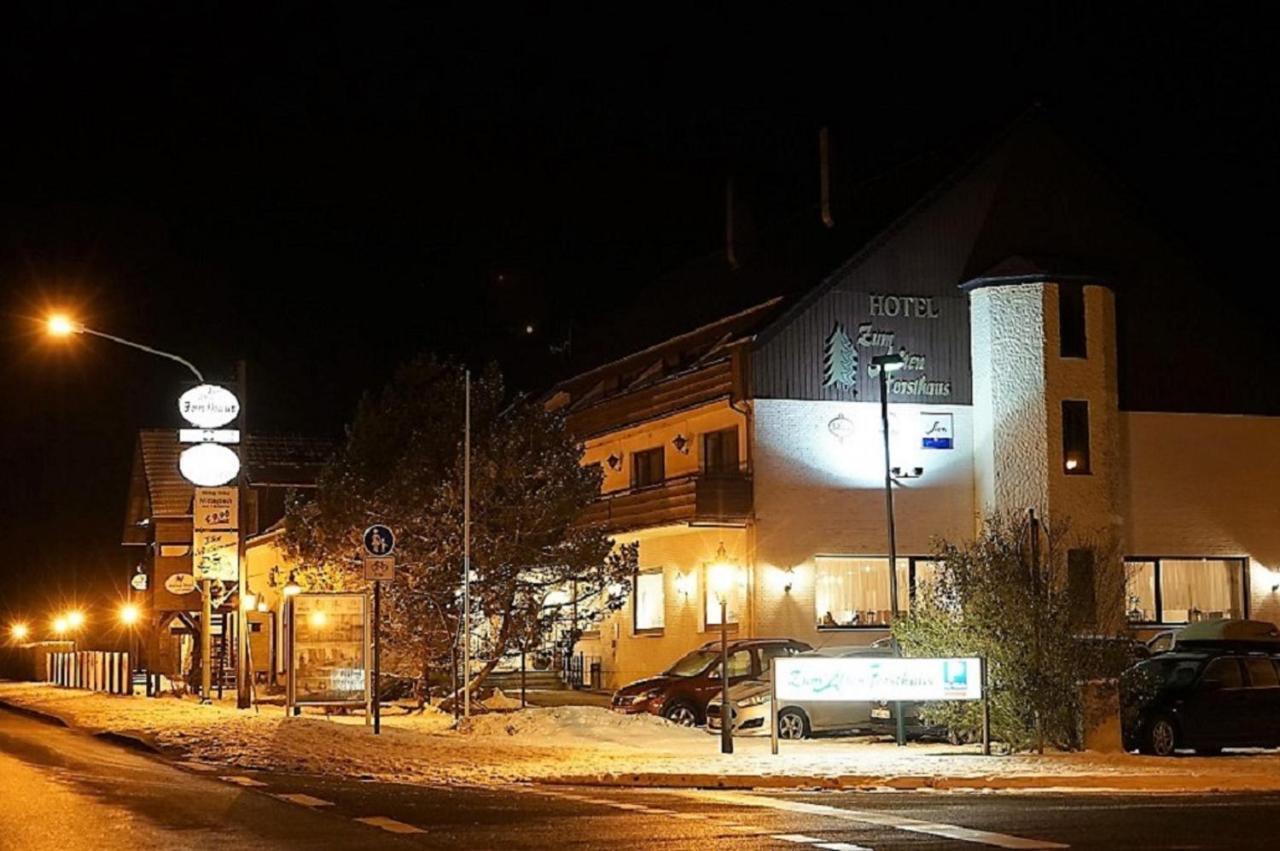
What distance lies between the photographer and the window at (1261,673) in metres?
24.6

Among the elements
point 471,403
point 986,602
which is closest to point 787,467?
point 471,403

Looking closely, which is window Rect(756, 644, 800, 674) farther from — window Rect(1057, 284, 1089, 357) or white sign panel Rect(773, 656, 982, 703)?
window Rect(1057, 284, 1089, 357)

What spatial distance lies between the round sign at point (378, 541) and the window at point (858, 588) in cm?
1506

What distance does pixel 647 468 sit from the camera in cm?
4597

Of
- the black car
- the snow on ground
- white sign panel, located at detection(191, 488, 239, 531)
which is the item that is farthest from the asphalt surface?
white sign panel, located at detection(191, 488, 239, 531)

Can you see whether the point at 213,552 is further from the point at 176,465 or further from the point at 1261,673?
the point at 176,465

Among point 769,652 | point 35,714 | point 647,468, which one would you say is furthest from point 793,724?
point 647,468

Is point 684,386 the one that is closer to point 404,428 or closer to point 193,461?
point 404,428

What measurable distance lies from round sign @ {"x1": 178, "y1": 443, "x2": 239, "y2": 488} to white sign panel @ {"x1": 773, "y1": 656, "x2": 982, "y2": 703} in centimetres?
1621

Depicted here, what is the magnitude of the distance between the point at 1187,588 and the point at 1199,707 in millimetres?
19988

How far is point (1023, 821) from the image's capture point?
1595cm

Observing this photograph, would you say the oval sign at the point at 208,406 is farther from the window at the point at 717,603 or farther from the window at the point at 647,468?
the window at the point at 647,468

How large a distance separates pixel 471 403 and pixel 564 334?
88.8 feet

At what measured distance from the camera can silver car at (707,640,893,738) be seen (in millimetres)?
28031
